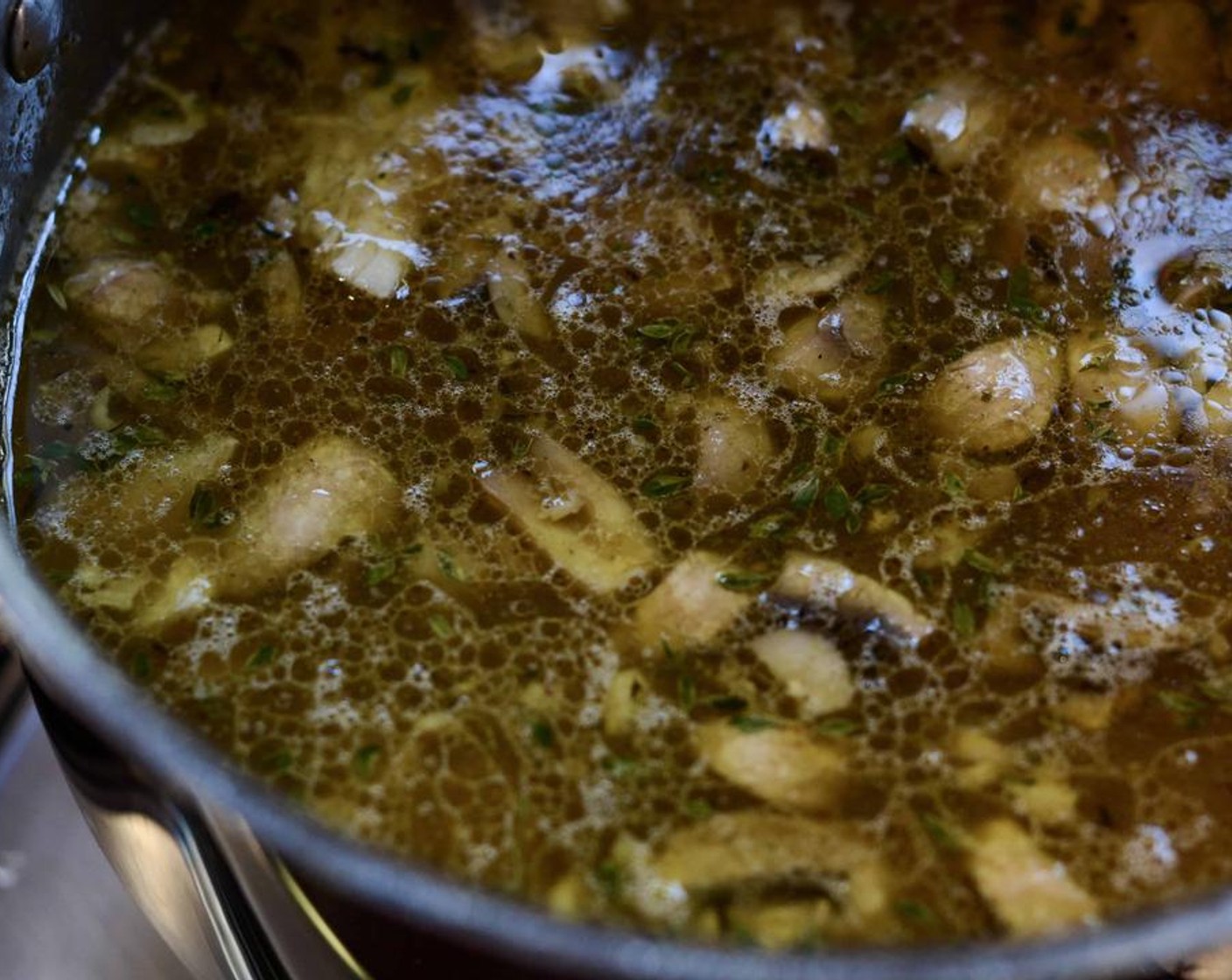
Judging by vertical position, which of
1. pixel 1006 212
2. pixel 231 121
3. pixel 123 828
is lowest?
pixel 123 828

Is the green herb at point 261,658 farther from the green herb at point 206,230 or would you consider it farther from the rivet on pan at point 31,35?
the rivet on pan at point 31,35

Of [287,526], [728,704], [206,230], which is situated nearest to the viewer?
[728,704]

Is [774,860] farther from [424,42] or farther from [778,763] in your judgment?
[424,42]

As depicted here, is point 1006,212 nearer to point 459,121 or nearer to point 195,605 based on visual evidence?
point 459,121

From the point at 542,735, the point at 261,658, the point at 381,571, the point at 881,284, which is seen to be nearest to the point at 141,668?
the point at 261,658

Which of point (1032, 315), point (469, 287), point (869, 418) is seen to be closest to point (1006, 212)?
point (1032, 315)

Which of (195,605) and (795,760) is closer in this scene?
(795,760)

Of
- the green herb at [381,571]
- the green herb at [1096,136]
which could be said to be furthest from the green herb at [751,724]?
the green herb at [1096,136]

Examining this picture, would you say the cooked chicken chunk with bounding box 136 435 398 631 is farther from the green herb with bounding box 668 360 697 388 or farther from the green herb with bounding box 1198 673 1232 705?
the green herb with bounding box 1198 673 1232 705
